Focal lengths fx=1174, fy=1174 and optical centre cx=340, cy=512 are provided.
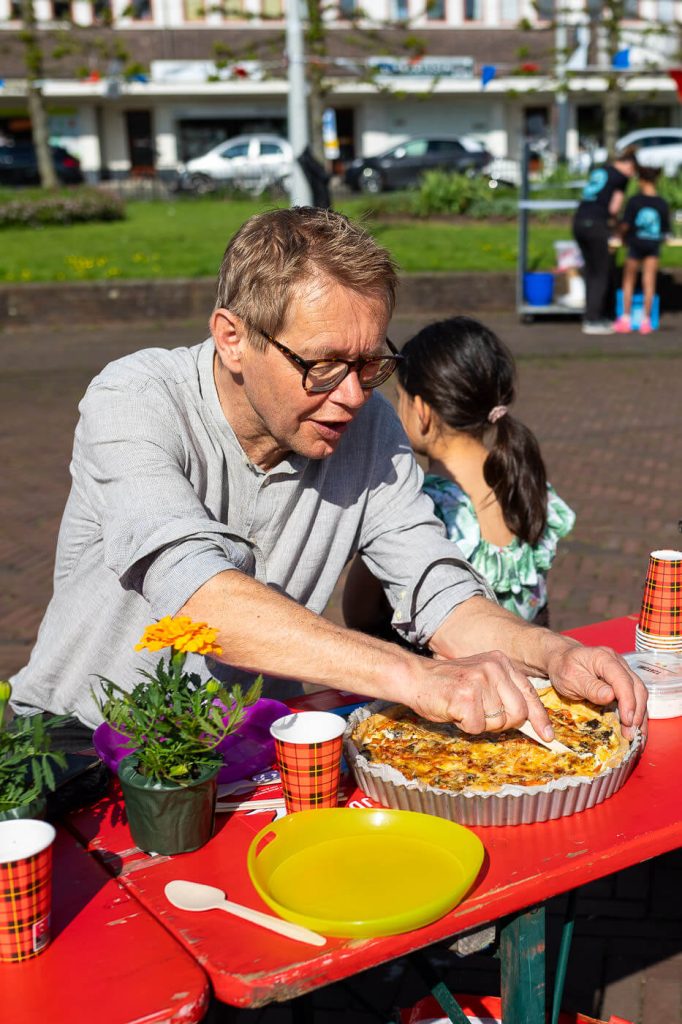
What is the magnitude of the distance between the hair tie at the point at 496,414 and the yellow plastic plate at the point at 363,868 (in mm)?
1676

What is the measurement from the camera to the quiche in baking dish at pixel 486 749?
1938 mm

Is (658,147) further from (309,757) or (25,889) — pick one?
(25,889)

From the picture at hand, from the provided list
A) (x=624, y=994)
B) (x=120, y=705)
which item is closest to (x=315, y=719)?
(x=120, y=705)

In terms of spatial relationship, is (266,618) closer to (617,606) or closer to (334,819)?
(334,819)

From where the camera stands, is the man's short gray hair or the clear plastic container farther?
the clear plastic container

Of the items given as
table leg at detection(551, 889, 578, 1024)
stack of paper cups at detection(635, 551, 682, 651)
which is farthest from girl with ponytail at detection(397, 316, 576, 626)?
table leg at detection(551, 889, 578, 1024)

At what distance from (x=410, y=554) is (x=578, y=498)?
4.65m

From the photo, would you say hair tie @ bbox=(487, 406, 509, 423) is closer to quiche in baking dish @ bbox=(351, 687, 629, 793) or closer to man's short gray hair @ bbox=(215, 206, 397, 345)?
man's short gray hair @ bbox=(215, 206, 397, 345)

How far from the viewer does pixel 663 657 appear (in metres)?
2.41

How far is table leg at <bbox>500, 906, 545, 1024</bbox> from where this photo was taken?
6.05ft

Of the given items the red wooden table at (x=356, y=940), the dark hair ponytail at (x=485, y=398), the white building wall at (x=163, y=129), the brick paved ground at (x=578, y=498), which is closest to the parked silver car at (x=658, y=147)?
the brick paved ground at (x=578, y=498)

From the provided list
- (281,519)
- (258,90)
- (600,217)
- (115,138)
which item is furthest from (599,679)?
(115,138)

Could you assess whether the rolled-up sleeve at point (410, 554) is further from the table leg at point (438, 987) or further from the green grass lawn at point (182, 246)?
the green grass lawn at point (182, 246)

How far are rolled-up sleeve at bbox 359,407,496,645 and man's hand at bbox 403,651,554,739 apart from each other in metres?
0.47
